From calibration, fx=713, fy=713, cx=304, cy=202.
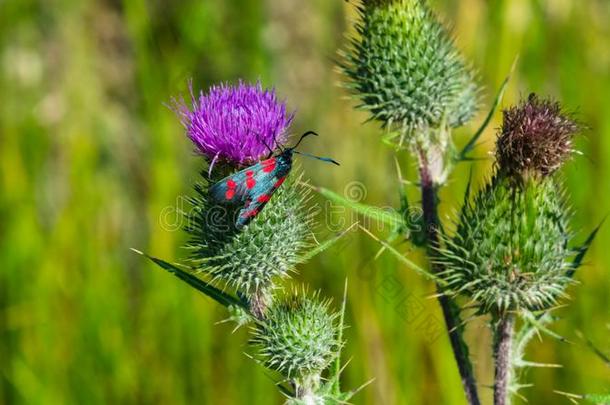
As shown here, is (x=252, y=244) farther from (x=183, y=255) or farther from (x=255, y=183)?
(x=183, y=255)

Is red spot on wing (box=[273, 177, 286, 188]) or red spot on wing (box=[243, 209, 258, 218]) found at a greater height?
red spot on wing (box=[273, 177, 286, 188])

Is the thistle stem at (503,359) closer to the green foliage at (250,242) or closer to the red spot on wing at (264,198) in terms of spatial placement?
the green foliage at (250,242)

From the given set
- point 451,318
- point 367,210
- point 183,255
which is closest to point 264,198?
point 367,210

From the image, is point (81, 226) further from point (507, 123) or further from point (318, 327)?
point (507, 123)

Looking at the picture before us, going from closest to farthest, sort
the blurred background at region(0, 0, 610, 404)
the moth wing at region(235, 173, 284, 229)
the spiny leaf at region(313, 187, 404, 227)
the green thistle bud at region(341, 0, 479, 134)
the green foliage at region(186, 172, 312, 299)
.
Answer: the spiny leaf at region(313, 187, 404, 227) < the moth wing at region(235, 173, 284, 229) < the green foliage at region(186, 172, 312, 299) < the green thistle bud at region(341, 0, 479, 134) < the blurred background at region(0, 0, 610, 404)

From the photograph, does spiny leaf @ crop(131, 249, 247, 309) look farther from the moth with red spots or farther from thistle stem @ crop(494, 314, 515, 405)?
thistle stem @ crop(494, 314, 515, 405)

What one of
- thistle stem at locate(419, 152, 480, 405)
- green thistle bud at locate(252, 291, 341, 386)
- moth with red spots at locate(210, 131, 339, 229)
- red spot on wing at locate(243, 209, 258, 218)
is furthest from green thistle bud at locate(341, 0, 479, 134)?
green thistle bud at locate(252, 291, 341, 386)

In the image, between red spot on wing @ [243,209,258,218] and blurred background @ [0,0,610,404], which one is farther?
blurred background @ [0,0,610,404]

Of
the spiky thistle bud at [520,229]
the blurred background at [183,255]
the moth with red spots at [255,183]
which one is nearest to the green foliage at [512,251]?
the spiky thistle bud at [520,229]
